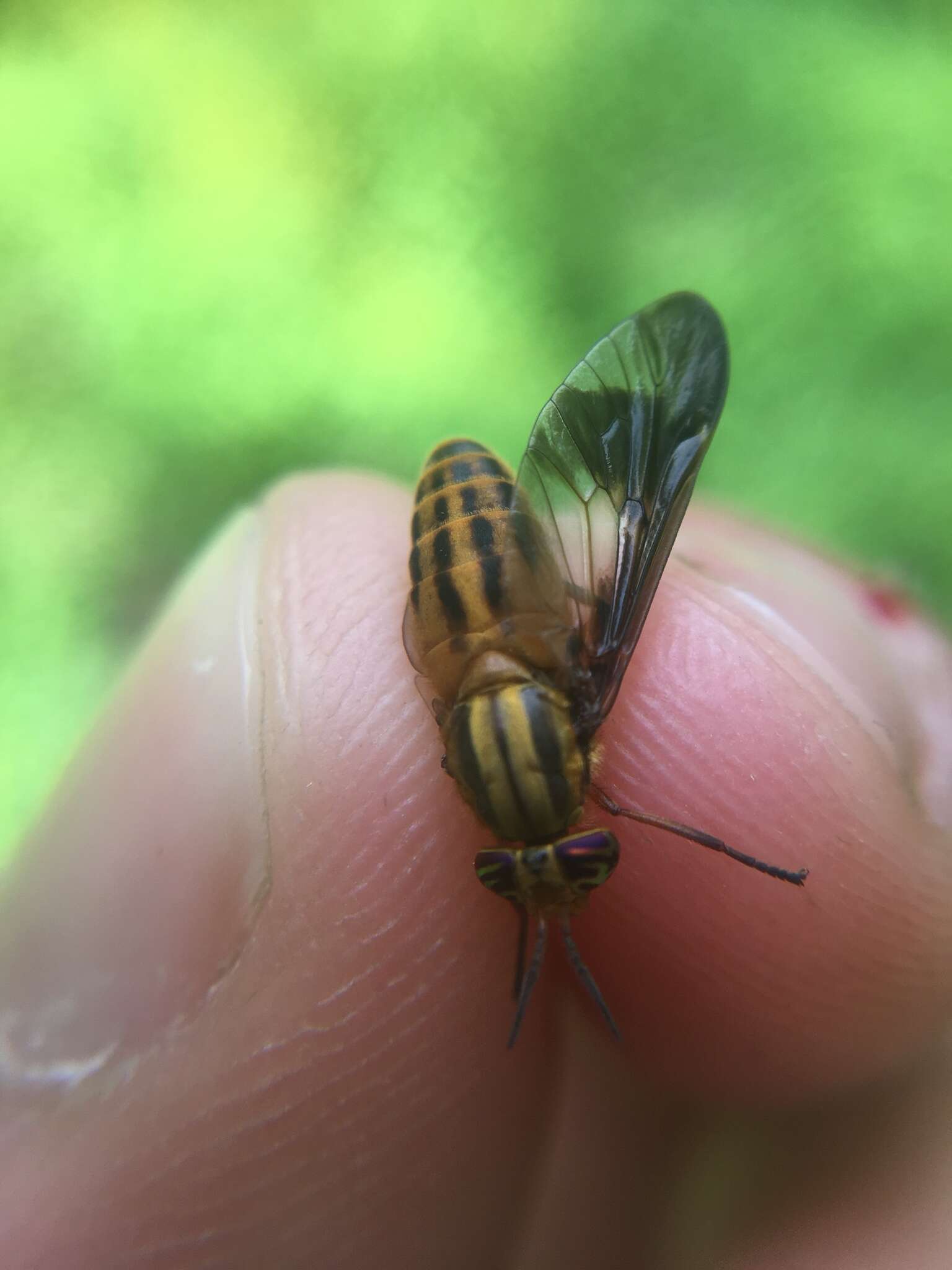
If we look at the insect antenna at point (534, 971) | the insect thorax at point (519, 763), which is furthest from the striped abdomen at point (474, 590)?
the insect antenna at point (534, 971)

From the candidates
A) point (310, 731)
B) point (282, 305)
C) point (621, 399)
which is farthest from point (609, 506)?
point (282, 305)

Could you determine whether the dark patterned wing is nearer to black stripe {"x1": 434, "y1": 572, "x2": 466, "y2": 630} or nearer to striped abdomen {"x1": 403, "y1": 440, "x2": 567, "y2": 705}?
striped abdomen {"x1": 403, "y1": 440, "x2": 567, "y2": 705}

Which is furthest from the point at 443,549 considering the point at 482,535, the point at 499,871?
the point at 499,871

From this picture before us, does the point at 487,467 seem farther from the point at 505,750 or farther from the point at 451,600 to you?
the point at 505,750

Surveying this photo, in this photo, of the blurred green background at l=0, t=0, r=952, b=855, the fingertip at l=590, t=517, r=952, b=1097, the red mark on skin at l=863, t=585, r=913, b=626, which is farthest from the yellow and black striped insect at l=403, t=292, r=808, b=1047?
the red mark on skin at l=863, t=585, r=913, b=626

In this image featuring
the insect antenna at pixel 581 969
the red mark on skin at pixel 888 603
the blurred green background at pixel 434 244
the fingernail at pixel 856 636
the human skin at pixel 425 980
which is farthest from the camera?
the blurred green background at pixel 434 244

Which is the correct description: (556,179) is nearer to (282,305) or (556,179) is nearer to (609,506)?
(282,305)

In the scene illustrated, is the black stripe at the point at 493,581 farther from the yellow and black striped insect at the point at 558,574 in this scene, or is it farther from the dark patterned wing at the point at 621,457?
the dark patterned wing at the point at 621,457
